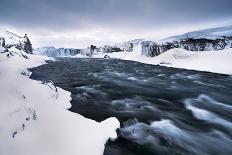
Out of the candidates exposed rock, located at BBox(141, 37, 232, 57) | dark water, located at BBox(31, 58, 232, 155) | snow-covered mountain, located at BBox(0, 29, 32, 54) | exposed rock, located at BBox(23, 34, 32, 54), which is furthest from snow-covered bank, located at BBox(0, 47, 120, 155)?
exposed rock, located at BBox(23, 34, 32, 54)

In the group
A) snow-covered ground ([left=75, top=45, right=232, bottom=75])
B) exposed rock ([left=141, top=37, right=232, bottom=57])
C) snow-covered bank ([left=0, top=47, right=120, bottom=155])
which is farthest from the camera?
exposed rock ([left=141, top=37, right=232, bottom=57])

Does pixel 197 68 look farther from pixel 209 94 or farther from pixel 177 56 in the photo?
pixel 209 94

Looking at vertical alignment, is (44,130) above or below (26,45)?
below

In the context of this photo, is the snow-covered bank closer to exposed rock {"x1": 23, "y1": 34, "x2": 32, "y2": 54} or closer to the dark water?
the dark water

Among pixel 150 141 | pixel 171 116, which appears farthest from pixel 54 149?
pixel 171 116

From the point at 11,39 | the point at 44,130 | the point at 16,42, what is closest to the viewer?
the point at 44,130

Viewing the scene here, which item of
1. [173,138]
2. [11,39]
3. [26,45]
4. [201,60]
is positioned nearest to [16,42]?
[11,39]

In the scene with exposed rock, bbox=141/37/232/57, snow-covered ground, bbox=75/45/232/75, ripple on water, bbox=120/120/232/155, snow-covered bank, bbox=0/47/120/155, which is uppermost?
exposed rock, bbox=141/37/232/57

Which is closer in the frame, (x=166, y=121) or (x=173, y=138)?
(x=173, y=138)

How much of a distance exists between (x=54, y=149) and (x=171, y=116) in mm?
5371

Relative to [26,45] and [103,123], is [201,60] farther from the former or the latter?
[26,45]

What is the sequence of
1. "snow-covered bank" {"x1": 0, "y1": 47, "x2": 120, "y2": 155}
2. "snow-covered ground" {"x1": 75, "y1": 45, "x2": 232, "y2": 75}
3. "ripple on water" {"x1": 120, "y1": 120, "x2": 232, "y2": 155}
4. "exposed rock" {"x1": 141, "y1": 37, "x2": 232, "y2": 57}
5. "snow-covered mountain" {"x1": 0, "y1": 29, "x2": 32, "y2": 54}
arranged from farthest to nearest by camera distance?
"snow-covered mountain" {"x1": 0, "y1": 29, "x2": 32, "y2": 54} → "exposed rock" {"x1": 141, "y1": 37, "x2": 232, "y2": 57} → "snow-covered ground" {"x1": 75, "y1": 45, "x2": 232, "y2": 75} → "ripple on water" {"x1": 120, "y1": 120, "x2": 232, "y2": 155} → "snow-covered bank" {"x1": 0, "y1": 47, "x2": 120, "y2": 155}

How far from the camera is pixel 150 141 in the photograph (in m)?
5.84

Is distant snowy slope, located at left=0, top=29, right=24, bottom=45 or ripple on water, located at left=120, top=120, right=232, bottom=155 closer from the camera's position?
ripple on water, located at left=120, top=120, right=232, bottom=155
